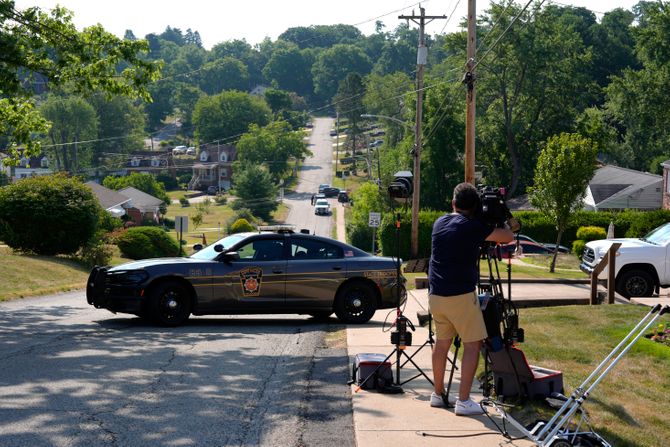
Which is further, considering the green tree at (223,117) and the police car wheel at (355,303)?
the green tree at (223,117)

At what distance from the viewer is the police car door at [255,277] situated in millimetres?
14680

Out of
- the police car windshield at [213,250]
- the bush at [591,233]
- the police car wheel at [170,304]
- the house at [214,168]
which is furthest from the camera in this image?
the house at [214,168]

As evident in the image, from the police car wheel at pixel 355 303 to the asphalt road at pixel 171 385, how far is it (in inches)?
11.1

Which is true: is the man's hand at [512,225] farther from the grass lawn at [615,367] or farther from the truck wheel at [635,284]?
the truck wheel at [635,284]

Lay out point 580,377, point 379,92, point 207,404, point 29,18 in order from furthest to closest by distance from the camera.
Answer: point 379,92 < point 29,18 < point 580,377 < point 207,404

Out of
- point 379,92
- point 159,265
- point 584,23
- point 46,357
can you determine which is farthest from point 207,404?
point 379,92

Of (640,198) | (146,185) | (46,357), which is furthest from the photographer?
(146,185)

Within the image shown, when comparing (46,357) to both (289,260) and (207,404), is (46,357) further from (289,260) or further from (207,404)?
(289,260)

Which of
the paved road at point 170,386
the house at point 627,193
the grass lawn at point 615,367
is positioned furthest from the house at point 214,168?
the grass lawn at point 615,367

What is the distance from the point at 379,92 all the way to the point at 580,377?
129567 mm

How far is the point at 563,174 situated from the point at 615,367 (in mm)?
20695

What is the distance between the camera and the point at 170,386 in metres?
9.45

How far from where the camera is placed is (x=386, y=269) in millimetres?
15281

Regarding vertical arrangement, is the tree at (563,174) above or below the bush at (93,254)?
above
